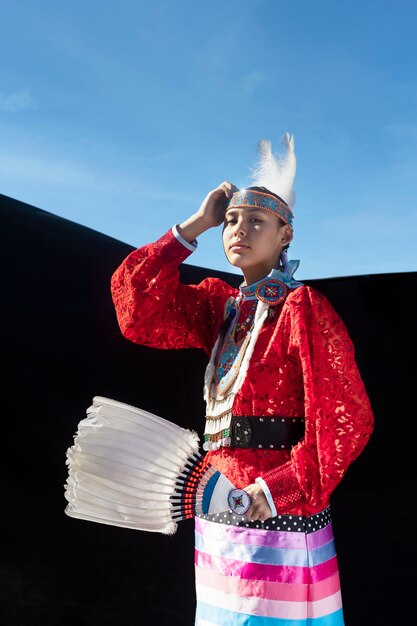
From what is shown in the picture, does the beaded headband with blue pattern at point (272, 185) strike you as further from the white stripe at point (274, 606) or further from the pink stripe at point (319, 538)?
the white stripe at point (274, 606)

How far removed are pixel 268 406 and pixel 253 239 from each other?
54 centimetres

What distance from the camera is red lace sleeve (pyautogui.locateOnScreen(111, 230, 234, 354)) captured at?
213 cm

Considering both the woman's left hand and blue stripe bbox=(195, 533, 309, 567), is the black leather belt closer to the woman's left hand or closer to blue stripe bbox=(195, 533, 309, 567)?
the woman's left hand

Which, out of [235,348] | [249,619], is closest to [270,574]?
[249,619]

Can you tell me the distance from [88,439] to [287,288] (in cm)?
74

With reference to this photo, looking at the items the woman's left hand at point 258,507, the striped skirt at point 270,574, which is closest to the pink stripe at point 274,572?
the striped skirt at point 270,574

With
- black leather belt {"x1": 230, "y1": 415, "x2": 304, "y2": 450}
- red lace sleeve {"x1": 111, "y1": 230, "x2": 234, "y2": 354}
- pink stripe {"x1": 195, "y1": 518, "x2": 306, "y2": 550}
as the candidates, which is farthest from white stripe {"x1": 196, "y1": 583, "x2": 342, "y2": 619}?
red lace sleeve {"x1": 111, "y1": 230, "x2": 234, "y2": 354}

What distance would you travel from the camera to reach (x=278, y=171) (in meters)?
2.20

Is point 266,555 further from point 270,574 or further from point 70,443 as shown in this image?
point 70,443

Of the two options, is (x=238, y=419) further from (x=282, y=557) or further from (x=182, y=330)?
(x=182, y=330)

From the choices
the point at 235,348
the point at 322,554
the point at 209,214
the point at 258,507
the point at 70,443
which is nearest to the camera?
the point at 258,507

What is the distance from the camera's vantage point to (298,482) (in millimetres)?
1688

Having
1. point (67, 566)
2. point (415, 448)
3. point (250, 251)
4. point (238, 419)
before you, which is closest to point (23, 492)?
point (67, 566)

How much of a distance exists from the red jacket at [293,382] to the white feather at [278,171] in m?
0.35
